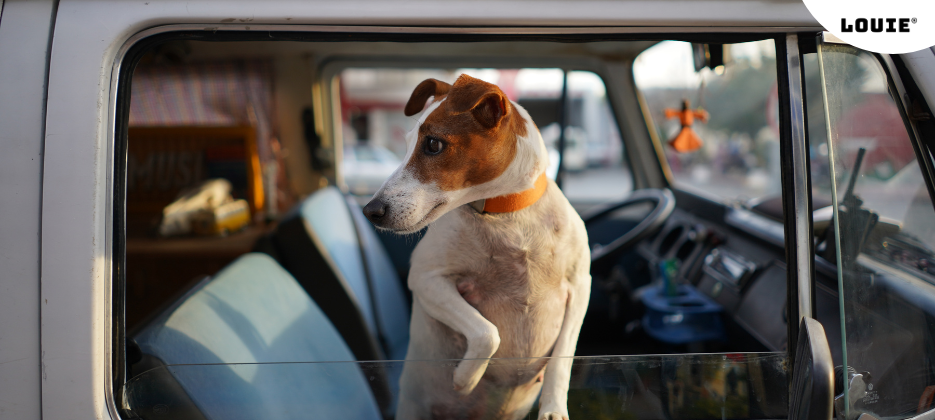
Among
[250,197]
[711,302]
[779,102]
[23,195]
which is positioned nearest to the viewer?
[23,195]

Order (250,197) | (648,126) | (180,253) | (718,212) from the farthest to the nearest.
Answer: (250,197)
(648,126)
(180,253)
(718,212)

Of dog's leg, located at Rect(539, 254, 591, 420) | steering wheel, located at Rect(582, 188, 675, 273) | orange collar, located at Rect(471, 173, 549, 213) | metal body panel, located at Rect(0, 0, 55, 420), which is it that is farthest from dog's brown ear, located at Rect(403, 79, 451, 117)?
steering wheel, located at Rect(582, 188, 675, 273)

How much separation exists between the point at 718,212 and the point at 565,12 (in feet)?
5.65

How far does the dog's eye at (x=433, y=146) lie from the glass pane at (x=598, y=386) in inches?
14.6

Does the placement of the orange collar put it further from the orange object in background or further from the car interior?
the orange object in background

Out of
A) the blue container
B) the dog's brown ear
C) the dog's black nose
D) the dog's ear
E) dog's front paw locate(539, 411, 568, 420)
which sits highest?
the dog's brown ear

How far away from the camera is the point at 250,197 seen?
305 cm

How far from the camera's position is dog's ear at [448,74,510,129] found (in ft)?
2.65

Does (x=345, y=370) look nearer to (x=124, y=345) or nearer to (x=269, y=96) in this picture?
(x=124, y=345)

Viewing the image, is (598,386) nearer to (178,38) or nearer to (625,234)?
(178,38)

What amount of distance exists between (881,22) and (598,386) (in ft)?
2.43

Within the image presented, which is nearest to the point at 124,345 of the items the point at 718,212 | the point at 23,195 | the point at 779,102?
the point at 23,195

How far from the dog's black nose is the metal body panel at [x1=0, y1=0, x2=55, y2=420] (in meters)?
0.47

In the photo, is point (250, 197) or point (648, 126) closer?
point (648, 126)
